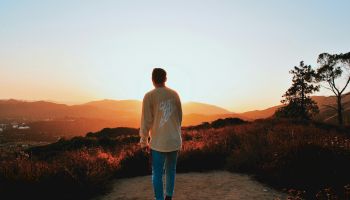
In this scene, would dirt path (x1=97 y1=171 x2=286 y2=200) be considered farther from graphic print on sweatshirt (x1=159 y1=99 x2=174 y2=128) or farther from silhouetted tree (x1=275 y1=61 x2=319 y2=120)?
silhouetted tree (x1=275 y1=61 x2=319 y2=120)

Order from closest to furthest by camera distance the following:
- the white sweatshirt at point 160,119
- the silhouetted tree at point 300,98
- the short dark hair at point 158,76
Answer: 1. the white sweatshirt at point 160,119
2. the short dark hair at point 158,76
3. the silhouetted tree at point 300,98

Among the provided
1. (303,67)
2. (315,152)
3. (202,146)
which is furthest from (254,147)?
(303,67)

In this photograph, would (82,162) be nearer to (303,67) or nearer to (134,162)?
(134,162)

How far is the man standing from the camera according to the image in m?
5.06

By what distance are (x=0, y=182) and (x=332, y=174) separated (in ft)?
20.3

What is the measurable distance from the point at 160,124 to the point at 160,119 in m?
0.07

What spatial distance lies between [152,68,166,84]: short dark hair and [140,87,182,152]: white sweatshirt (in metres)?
0.11

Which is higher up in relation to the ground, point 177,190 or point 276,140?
point 276,140

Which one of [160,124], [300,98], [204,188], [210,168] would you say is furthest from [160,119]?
[300,98]

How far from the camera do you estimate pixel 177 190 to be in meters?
7.00

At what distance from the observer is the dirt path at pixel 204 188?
645cm

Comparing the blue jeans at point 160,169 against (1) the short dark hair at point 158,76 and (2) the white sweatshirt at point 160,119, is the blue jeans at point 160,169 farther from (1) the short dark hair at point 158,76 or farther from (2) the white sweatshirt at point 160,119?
(1) the short dark hair at point 158,76

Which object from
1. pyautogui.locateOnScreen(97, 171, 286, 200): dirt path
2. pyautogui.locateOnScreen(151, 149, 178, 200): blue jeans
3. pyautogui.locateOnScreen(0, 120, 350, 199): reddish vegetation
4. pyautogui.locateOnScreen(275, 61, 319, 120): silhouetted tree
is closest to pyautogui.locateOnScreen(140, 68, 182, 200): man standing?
pyautogui.locateOnScreen(151, 149, 178, 200): blue jeans

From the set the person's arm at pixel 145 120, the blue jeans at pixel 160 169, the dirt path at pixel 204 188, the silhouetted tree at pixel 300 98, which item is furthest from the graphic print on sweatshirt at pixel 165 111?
the silhouetted tree at pixel 300 98
